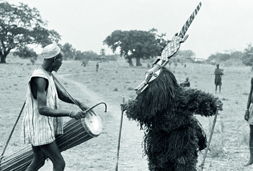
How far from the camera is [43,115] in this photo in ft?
14.4

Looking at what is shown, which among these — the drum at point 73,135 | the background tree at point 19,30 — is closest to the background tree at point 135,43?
the background tree at point 19,30

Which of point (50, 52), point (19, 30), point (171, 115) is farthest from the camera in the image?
point (19, 30)

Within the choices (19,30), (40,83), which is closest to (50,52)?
(40,83)

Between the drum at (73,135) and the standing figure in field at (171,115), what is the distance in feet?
1.64

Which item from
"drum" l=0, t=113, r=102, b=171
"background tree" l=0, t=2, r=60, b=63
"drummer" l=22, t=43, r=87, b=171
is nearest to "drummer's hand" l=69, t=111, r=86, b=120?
"drummer" l=22, t=43, r=87, b=171

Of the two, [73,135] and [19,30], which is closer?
[73,135]

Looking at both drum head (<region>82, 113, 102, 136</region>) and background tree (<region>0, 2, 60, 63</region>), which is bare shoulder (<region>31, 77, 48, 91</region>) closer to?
drum head (<region>82, 113, 102, 136</region>)

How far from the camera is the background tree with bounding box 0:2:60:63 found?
50844mm

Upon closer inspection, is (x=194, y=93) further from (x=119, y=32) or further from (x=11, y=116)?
(x=119, y=32)

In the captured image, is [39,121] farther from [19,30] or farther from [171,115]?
[19,30]

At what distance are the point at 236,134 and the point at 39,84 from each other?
6797mm

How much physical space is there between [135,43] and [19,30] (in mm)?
15664

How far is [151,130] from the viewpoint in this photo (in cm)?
459

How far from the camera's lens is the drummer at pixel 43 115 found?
437 centimetres
